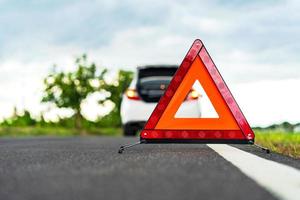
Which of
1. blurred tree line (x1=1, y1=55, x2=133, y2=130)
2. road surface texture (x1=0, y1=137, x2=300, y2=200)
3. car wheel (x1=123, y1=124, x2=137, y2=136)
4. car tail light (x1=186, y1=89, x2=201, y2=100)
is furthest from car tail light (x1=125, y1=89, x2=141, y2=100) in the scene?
blurred tree line (x1=1, y1=55, x2=133, y2=130)

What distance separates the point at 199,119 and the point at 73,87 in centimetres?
5440

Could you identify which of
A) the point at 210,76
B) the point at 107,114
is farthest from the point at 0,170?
the point at 107,114

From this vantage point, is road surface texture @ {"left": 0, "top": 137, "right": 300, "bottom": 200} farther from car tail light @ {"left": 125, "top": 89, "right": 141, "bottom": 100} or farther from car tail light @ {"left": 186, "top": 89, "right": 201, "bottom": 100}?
car tail light @ {"left": 125, "top": 89, "right": 141, "bottom": 100}

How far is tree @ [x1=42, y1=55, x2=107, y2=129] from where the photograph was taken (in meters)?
61.8

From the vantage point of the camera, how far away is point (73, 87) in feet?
204

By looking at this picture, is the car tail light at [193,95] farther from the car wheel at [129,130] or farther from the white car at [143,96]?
the car wheel at [129,130]

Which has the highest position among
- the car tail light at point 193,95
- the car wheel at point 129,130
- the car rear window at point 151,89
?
the car rear window at point 151,89

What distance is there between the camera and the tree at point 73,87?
61.8 m

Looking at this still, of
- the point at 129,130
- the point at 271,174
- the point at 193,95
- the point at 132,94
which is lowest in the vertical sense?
the point at 271,174

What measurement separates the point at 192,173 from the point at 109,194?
1.29 m

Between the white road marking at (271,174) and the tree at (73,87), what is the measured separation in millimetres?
54800

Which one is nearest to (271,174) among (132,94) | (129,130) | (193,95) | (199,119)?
(199,119)

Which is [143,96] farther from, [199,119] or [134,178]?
[134,178]

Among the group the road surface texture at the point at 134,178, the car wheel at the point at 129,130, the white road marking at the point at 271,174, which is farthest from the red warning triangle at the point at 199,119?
the car wheel at the point at 129,130
